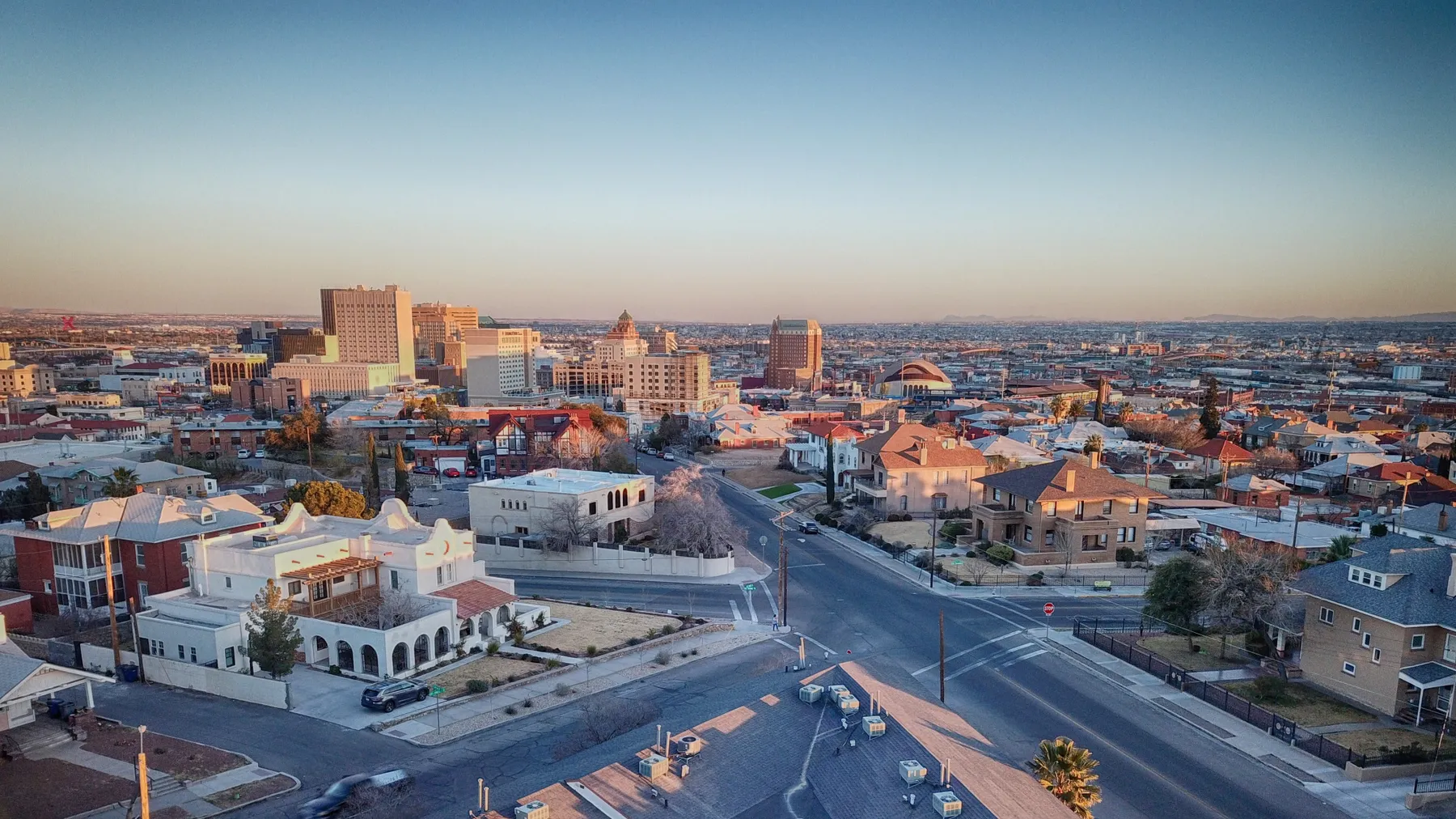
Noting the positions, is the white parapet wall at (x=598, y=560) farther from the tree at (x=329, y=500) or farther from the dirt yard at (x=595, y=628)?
the tree at (x=329, y=500)

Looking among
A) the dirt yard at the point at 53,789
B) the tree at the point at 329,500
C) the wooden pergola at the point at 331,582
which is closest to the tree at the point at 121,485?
the tree at the point at 329,500

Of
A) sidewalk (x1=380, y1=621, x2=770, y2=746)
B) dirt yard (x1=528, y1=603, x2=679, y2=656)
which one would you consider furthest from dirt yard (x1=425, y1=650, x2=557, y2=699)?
dirt yard (x1=528, y1=603, x2=679, y2=656)

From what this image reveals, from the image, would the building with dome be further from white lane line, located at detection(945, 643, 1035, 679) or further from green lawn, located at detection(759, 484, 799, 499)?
white lane line, located at detection(945, 643, 1035, 679)

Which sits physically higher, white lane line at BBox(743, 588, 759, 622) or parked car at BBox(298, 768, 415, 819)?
parked car at BBox(298, 768, 415, 819)

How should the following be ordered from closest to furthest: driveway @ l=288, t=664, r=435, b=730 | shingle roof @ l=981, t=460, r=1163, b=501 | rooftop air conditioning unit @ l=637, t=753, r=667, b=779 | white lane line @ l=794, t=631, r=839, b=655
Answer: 1. rooftop air conditioning unit @ l=637, t=753, r=667, b=779
2. driveway @ l=288, t=664, r=435, b=730
3. white lane line @ l=794, t=631, r=839, b=655
4. shingle roof @ l=981, t=460, r=1163, b=501

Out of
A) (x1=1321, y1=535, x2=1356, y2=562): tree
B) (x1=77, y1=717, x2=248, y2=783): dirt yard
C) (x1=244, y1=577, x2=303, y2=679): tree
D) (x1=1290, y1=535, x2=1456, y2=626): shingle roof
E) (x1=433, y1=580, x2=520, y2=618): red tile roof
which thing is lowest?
(x1=77, y1=717, x2=248, y2=783): dirt yard

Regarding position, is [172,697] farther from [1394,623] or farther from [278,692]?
[1394,623]

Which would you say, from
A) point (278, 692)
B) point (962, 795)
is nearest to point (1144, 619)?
point (962, 795)
